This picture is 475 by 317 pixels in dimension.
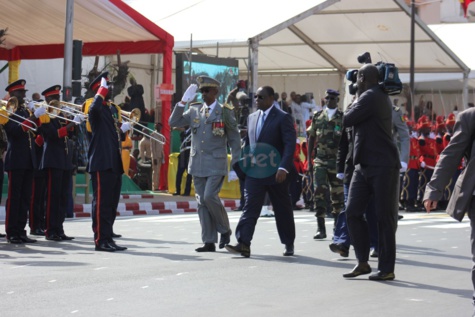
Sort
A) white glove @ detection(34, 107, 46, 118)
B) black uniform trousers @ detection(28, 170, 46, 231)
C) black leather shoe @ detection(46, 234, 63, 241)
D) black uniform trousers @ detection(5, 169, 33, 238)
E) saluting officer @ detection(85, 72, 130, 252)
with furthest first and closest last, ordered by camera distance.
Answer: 1. black uniform trousers @ detection(28, 170, 46, 231)
2. black leather shoe @ detection(46, 234, 63, 241)
3. black uniform trousers @ detection(5, 169, 33, 238)
4. white glove @ detection(34, 107, 46, 118)
5. saluting officer @ detection(85, 72, 130, 252)

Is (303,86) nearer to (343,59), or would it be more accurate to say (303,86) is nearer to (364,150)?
(343,59)

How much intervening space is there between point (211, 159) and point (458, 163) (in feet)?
17.4

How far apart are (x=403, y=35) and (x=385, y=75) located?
2120cm

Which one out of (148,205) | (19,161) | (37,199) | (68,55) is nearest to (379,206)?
(19,161)

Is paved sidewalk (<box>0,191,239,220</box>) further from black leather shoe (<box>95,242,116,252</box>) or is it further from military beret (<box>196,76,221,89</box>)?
military beret (<box>196,76,221,89</box>)

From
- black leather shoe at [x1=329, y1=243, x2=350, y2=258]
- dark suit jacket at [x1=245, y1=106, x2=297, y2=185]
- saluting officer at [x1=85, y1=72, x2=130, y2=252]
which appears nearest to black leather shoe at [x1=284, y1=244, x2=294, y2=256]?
black leather shoe at [x1=329, y1=243, x2=350, y2=258]

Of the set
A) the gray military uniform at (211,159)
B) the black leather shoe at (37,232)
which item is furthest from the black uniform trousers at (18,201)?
the gray military uniform at (211,159)

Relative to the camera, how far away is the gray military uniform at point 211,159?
12578 mm

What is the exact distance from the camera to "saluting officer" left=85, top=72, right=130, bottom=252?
12.7 meters

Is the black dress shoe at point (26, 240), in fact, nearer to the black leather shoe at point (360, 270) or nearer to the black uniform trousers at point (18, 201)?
the black uniform trousers at point (18, 201)

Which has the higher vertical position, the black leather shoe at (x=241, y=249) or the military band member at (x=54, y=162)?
the military band member at (x=54, y=162)

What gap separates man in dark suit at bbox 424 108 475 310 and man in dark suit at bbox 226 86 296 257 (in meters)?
4.23

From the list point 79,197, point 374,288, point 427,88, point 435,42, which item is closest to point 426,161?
point 79,197

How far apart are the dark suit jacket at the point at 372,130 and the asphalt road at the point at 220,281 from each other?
3.78ft
